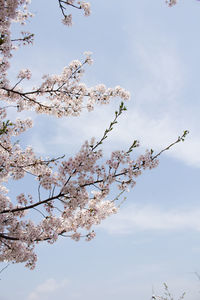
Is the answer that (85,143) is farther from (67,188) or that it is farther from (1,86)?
(1,86)

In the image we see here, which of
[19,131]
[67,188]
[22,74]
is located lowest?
[67,188]

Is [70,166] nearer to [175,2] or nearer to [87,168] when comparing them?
[87,168]

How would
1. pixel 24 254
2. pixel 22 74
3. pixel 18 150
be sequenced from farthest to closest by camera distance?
pixel 22 74 < pixel 18 150 < pixel 24 254

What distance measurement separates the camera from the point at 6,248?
25.1 ft

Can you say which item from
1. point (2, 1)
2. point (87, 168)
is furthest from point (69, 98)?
point (87, 168)

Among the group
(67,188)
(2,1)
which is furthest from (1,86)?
(67,188)

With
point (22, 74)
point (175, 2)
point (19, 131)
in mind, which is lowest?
point (19, 131)

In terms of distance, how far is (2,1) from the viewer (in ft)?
20.6

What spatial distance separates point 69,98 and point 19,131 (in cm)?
218

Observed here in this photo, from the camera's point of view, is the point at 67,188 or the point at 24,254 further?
the point at 24,254

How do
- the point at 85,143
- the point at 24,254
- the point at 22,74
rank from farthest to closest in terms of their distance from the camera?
the point at 22,74 → the point at 24,254 → the point at 85,143

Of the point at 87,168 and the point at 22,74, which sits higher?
the point at 22,74

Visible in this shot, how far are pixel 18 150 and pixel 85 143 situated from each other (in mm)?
3536

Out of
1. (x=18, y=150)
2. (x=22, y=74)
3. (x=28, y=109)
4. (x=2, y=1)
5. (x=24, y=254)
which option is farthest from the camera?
(x=28, y=109)
